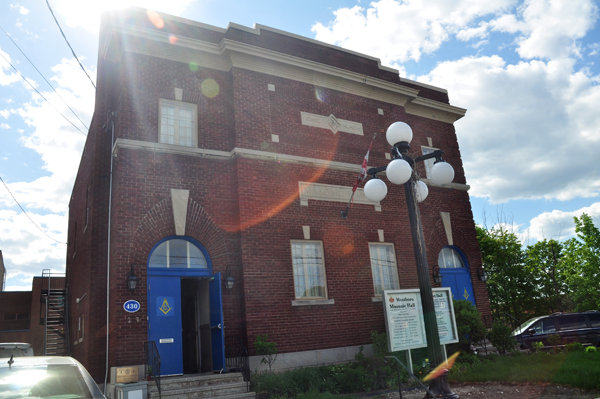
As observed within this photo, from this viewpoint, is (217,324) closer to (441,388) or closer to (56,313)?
(441,388)

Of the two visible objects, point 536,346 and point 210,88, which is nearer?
point 210,88

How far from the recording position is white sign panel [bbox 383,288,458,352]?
37.7ft

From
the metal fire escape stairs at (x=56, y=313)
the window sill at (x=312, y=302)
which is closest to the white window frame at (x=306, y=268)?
the window sill at (x=312, y=302)

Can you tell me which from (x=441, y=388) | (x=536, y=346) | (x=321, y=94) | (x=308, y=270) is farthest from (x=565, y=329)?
(x=321, y=94)

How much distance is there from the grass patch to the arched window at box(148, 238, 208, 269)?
7.10m

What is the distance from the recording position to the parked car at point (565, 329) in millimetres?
15961

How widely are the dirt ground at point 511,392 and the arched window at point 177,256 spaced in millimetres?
5691

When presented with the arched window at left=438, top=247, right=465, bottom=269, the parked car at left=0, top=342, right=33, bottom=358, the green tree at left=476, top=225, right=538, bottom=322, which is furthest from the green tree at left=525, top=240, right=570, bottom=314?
the parked car at left=0, top=342, right=33, bottom=358

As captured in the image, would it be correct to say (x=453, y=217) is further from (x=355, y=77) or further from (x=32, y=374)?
(x=32, y=374)

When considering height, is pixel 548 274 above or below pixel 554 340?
above

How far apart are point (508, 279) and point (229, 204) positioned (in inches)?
923

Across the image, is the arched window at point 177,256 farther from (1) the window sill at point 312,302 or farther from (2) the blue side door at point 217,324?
(1) the window sill at point 312,302

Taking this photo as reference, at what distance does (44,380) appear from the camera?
15.7ft

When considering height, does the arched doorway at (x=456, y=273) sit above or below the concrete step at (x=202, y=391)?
above
